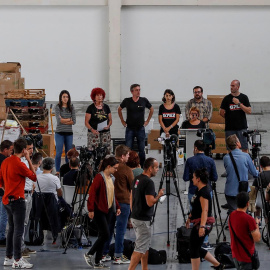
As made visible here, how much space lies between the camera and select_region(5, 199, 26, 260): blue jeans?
10988mm

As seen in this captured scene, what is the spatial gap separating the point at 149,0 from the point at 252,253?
55.2 feet

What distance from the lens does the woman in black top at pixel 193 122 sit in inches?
601

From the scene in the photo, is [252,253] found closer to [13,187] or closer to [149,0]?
[13,187]

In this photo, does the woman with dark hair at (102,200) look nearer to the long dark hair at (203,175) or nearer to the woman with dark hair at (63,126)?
the long dark hair at (203,175)

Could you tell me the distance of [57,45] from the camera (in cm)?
2570

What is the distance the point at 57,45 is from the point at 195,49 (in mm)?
4180

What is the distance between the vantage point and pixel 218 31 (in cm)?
2558

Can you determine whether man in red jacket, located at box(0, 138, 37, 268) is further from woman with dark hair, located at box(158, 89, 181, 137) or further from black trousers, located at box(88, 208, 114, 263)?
woman with dark hair, located at box(158, 89, 181, 137)

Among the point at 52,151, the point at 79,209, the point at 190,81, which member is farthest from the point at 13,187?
the point at 190,81

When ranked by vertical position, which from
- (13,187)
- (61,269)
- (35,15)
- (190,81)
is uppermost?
(35,15)

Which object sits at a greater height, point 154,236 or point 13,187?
point 13,187

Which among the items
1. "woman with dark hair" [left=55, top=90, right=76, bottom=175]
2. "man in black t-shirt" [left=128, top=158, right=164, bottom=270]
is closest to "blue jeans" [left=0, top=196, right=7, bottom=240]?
"man in black t-shirt" [left=128, top=158, right=164, bottom=270]

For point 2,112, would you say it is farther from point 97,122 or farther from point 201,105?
point 201,105

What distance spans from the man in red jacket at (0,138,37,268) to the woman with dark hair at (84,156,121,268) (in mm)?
810
